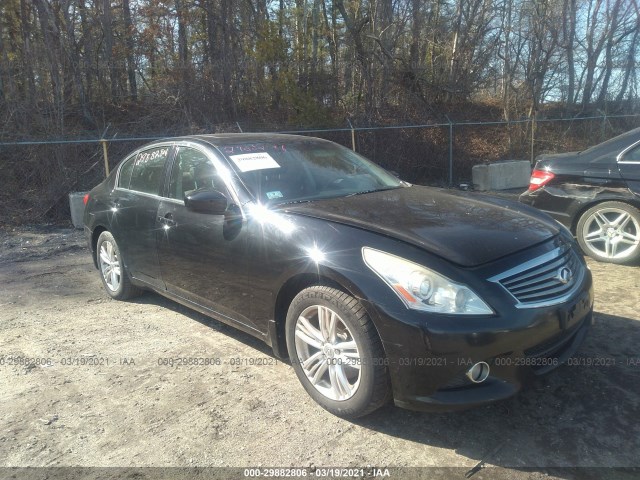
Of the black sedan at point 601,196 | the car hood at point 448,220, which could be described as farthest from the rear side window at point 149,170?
the black sedan at point 601,196

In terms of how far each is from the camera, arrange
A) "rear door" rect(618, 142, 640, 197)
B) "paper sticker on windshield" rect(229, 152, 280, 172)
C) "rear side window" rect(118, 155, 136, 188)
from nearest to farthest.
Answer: "paper sticker on windshield" rect(229, 152, 280, 172), "rear side window" rect(118, 155, 136, 188), "rear door" rect(618, 142, 640, 197)

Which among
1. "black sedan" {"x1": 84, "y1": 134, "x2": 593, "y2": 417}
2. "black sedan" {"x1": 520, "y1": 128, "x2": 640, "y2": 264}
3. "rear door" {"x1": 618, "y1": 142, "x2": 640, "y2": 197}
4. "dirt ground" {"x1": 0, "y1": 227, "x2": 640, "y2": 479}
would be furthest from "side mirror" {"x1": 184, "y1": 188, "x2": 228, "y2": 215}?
"rear door" {"x1": 618, "y1": 142, "x2": 640, "y2": 197}

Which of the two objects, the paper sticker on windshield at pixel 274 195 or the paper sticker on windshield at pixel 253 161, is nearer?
the paper sticker on windshield at pixel 274 195

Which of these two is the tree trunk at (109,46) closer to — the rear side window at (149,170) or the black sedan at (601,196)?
the rear side window at (149,170)

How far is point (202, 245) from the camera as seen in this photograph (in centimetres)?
381

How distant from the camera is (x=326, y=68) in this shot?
15859 millimetres

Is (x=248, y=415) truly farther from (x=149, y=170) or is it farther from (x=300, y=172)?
(x=149, y=170)

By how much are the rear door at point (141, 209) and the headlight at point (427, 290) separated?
242cm

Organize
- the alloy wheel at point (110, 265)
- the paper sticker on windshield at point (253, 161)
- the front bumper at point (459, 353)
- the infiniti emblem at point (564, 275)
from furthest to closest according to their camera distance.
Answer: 1. the alloy wheel at point (110, 265)
2. the paper sticker on windshield at point (253, 161)
3. the infiniti emblem at point (564, 275)
4. the front bumper at point (459, 353)

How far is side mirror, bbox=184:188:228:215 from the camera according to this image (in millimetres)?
3580

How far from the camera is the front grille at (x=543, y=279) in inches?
108

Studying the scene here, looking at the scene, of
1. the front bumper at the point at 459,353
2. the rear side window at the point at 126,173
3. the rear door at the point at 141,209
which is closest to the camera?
the front bumper at the point at 459,353

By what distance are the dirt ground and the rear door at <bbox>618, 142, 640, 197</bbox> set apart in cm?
139

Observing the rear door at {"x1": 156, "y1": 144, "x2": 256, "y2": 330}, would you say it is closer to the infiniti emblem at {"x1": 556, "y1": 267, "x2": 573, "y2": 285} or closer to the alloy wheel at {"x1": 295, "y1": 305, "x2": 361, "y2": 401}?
the alloy wheel at {"x1": 295, "y1": 305, "x2": 361, "y2": 401}
